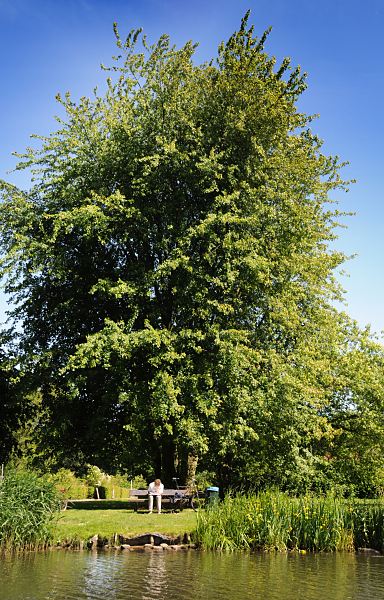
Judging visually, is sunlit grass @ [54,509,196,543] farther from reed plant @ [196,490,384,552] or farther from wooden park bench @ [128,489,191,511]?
wooden park bench @ [128,489,191,511]

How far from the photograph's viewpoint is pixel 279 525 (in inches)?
629

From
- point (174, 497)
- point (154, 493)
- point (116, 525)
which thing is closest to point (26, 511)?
point (116, 525)

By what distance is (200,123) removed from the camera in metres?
25.9

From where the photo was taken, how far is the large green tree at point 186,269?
75.0ft

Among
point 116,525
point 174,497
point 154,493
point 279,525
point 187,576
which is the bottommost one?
point 187,576

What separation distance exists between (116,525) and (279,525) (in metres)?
4.71

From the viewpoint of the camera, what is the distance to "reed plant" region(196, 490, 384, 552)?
52.2ft

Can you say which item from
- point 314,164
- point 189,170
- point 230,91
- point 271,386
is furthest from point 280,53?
point 271,386

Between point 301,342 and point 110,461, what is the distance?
433 inches

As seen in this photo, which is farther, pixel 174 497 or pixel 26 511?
pixel 174 497

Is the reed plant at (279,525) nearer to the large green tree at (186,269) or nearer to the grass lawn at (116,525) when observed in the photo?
the grass lawn at (116,525)

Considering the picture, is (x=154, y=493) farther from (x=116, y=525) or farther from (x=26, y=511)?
(x=26, y=511)

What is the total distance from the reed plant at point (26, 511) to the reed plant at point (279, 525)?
4.10 meters

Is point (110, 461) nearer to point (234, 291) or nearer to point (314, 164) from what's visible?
point (234, 291)
